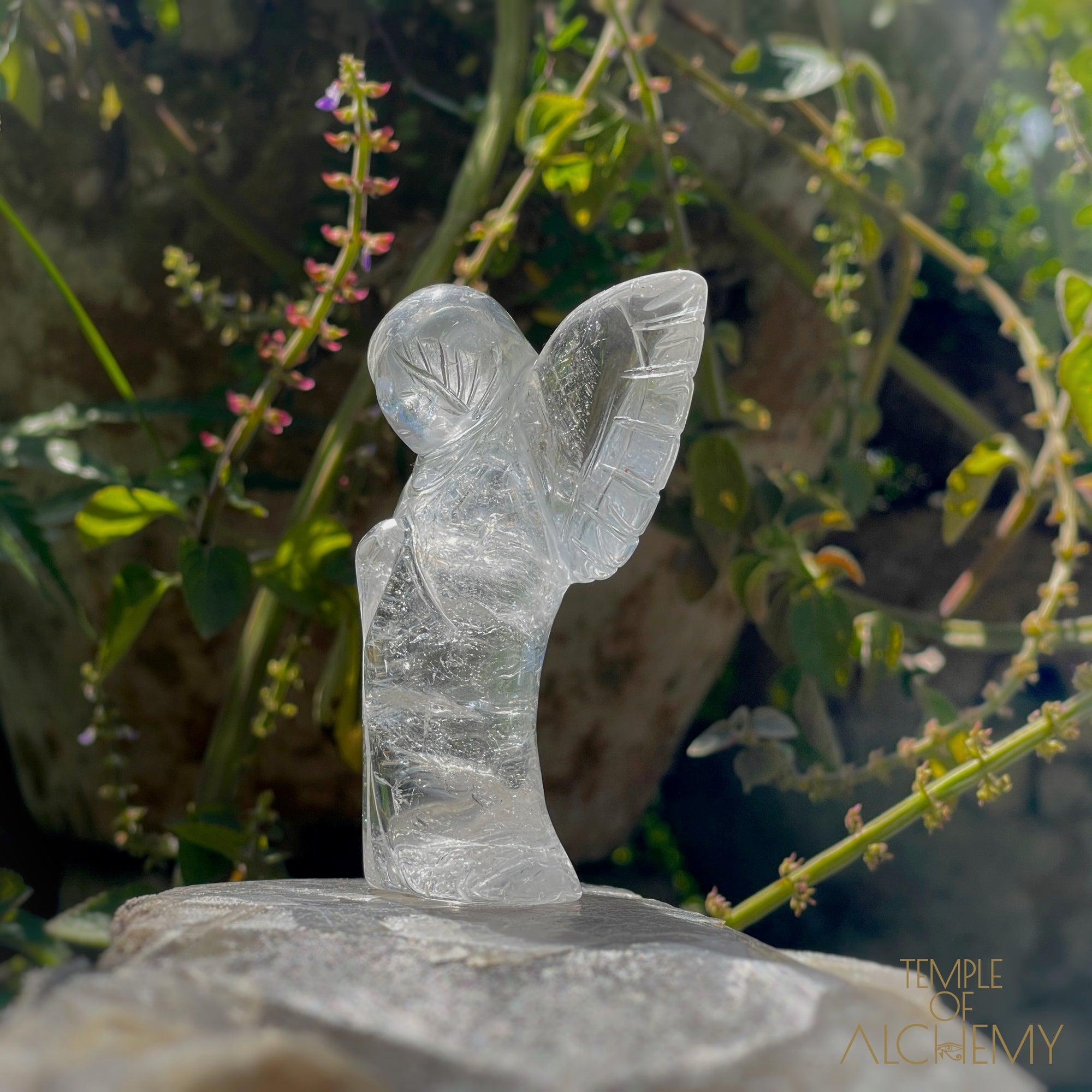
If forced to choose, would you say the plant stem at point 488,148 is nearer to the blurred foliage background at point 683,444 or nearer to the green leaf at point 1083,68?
the blurred foliage background at point 683,444

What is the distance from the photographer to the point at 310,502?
1146mm

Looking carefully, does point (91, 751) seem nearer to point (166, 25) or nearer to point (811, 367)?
point (166, 25)

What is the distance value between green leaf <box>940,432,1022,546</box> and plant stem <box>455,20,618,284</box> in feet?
1.87

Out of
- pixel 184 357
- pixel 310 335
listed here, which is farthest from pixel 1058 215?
pixel 184 357

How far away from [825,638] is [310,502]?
59 cm

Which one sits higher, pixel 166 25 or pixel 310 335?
pixel 166 25

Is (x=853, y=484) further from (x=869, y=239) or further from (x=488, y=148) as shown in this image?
(x=488, y=148)

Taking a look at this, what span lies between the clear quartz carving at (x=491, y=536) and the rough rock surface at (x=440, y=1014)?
0.16m

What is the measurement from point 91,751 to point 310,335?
786 millimetres

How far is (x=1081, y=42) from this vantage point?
1.25 meters

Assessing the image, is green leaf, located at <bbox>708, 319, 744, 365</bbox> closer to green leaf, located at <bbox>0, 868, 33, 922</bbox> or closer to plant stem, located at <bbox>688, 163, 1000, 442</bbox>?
plant stem, located at <bbox>688, 163, 1000, 442</bbox>

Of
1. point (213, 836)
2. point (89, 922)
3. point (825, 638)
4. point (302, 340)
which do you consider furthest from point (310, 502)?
point (825, 638)

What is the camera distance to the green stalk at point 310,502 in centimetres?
114

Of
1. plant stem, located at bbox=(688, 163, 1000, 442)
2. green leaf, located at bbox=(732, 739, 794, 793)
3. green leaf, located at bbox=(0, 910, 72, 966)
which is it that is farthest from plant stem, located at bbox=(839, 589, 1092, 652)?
green leaf, located at bbox=(0, 910, 72, 966)
